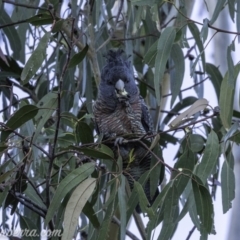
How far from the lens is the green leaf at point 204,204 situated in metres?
1.96

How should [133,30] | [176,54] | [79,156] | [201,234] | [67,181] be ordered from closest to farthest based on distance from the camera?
[67,181] < [201,234] < [79,156] < [176,54] < [133,30]

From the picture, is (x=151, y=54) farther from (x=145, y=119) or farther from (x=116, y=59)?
(x=145, y=119)

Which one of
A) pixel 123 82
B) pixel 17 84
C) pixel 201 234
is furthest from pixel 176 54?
pixel 17 84

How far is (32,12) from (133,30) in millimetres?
491

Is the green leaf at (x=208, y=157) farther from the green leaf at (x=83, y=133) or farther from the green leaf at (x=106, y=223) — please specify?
the green leaf at (x=83, y=133)

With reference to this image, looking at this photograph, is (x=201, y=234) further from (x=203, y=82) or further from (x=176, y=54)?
(x=203, y=82)

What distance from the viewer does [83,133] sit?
2230 millimetres

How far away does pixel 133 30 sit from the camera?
306cm

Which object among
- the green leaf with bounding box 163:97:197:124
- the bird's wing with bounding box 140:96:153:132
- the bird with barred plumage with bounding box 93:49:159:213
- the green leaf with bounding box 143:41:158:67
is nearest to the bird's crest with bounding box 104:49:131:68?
the bird with barred plumage with bounding box 93:49:159:213

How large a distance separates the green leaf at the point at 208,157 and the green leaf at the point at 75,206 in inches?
14.3

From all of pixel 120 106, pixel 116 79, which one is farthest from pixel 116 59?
pixel 120 106

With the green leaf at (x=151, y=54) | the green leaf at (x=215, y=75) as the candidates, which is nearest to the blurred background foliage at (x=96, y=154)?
the green leaf at (x=151, y=54)

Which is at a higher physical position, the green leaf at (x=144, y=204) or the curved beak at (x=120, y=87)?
the curved beak at (x=120, y=87)

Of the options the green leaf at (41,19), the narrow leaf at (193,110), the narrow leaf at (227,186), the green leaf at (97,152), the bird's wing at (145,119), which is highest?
the green leaf at (41,19)
